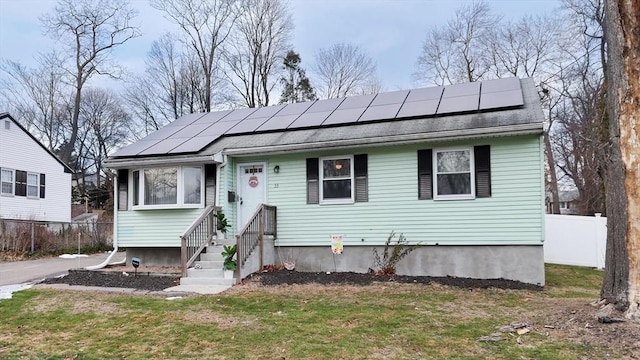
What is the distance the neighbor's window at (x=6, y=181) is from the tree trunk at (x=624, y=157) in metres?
23.6

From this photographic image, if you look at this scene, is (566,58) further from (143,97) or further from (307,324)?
(143,97)

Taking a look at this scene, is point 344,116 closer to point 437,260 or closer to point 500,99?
point 500,99

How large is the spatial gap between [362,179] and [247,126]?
406cm

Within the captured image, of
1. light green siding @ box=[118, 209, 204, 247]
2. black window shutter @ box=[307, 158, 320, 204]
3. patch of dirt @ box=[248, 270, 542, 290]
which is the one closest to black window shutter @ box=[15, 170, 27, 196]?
light green siding @ box=[118, 209, 204, 247]

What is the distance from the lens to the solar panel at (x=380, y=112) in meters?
11.4

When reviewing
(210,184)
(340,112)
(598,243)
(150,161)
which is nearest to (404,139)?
(340,112)

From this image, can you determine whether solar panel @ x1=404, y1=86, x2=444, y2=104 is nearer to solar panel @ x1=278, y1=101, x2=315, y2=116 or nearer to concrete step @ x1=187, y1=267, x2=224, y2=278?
solar panel @ x1=278, y1=101, x2=315, y2=116

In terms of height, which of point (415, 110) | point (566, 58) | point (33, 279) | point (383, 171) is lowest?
point (33, 279)

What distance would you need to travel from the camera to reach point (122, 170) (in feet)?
40.2

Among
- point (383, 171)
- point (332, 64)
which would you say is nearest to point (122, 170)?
point (383, 171)

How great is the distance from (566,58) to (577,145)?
16.0 feet

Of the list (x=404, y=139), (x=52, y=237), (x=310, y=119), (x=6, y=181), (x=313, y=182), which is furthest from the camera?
(x=6, y=181)

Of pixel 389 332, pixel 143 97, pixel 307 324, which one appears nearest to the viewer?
pixel 389 332

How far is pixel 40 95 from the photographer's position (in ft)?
115
